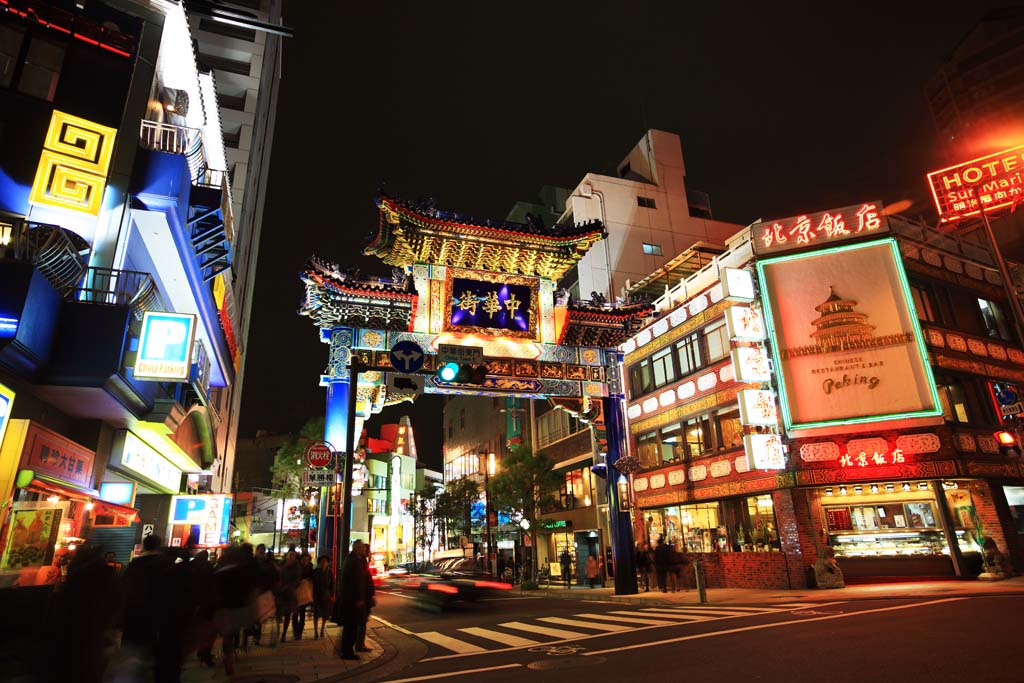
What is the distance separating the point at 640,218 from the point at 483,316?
23440mm

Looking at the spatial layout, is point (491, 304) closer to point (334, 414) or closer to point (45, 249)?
point (334, 414)

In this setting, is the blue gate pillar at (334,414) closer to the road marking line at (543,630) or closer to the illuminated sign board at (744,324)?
the road marking line at (543,630)

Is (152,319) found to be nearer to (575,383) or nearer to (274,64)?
(575,383)

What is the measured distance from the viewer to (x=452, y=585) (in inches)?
768

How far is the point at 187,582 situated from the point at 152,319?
27.3ft

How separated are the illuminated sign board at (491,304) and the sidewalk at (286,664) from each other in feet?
40.7

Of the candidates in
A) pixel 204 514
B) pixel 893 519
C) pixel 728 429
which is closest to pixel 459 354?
pixel 728 429

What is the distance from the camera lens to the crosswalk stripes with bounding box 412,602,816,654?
39.3 ft

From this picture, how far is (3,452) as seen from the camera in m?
10.3

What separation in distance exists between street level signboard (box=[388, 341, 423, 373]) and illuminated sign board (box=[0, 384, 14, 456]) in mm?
7540

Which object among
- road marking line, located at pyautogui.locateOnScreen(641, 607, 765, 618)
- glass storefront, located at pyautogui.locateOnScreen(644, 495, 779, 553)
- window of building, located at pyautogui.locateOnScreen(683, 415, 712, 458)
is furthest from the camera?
window of building, located at pyautogui.locateOnScreen(683, 415, 712, 458)

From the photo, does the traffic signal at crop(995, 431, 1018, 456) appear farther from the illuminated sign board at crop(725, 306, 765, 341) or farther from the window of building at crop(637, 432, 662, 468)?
the window of building at crop(637, 432, 662, 468)

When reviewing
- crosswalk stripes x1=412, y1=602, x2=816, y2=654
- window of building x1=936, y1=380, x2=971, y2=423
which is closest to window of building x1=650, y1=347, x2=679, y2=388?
window of building x1=936, y1=380, x2=971, y2=423

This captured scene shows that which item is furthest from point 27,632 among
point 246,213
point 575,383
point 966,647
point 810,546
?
point 246,213
